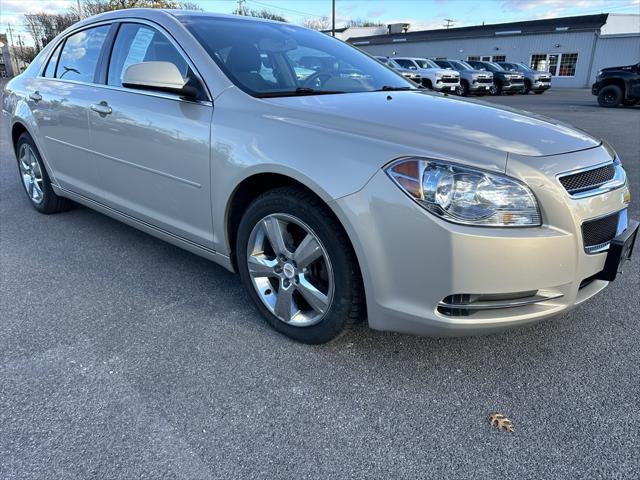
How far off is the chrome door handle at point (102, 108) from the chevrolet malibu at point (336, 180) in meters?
0.01

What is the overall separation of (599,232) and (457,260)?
731 millimetres

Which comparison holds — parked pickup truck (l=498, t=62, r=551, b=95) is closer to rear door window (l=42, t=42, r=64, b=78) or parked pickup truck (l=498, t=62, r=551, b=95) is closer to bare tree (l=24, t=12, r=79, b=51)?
rear door window (l=42, t=42, r=64, b=78)

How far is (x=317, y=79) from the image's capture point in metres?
3.09

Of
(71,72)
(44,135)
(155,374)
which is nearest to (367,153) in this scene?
(155,374)

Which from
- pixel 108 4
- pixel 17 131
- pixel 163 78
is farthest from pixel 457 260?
pixel 108 4

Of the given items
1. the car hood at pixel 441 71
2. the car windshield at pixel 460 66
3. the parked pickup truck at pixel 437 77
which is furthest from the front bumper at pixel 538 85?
the car hood at pixel 441 71

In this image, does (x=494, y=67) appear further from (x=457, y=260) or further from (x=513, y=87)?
(x=457, y=260)

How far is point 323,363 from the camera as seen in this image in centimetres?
246

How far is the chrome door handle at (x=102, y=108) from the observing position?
3272mm

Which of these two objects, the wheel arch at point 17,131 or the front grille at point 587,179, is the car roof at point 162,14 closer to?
the wheel arch at point 17,131

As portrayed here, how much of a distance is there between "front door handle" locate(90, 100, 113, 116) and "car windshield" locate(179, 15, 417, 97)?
2.49 feet

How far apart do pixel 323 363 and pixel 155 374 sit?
0.80 metres

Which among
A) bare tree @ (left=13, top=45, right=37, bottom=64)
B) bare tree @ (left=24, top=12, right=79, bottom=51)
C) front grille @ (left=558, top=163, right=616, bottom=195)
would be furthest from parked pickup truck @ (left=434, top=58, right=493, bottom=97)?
bare tree @ (left=13, top=45, right=37, bottom=64)

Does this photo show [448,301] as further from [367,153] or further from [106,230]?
[106,230]
